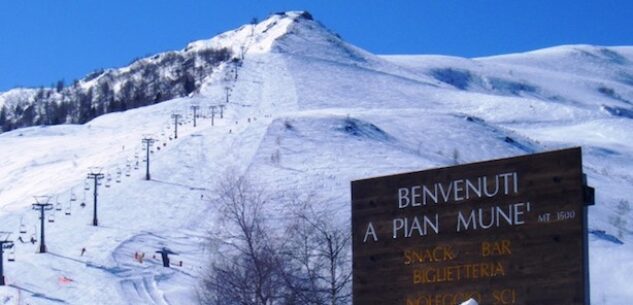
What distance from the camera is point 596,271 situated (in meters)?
57.7

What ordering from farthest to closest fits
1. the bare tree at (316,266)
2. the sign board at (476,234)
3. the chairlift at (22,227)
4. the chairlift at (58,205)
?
the chairlift at (58,205) < the chairlift at (22,227) < the bare tree at (316,266) < the sign board at (476,234)

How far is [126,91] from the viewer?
557 ft

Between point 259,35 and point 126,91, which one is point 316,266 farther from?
point 259,35

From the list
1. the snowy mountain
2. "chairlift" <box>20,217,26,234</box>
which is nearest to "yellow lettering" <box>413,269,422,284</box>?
the snowy mountain

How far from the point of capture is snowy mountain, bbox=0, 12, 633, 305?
54.8 metres

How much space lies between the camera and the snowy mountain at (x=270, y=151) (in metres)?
54.8

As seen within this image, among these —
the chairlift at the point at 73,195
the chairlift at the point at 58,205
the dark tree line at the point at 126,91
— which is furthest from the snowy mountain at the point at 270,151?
the dark tree line at the point at 126,91

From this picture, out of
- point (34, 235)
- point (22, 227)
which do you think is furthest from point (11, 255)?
point (22, 227)

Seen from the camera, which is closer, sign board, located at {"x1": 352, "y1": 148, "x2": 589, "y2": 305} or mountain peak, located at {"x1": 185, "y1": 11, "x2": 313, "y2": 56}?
sign board, located at {"x1": 352, "y1": 148, "x2": 589, "y2": 305}

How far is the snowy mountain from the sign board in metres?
32.5

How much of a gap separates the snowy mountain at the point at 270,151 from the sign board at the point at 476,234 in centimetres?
3253

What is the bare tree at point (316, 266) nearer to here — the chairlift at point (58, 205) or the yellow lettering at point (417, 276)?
the yellow lettering at point (417, 276)

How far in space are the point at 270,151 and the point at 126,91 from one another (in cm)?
9189

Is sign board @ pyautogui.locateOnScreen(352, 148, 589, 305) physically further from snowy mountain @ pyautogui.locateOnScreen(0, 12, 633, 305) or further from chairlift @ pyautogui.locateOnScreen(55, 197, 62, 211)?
chairlift @ pyautogui.locateOnScreen(55, 197, 62, 211)
